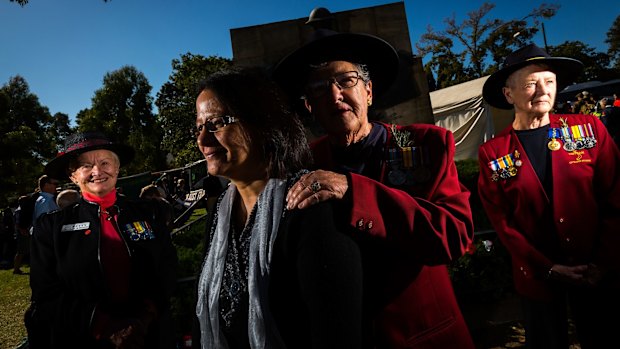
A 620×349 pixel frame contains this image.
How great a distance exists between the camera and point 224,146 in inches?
55.6

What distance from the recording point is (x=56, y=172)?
3033 mm

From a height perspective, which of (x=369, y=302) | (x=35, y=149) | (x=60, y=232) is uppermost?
(x=35, y=149)

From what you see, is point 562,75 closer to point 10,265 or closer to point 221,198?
point 221,198

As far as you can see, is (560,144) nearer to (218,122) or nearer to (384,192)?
(384,192)

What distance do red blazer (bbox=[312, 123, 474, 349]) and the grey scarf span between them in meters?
0.28

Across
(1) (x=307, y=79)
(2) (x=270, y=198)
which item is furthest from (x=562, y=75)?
(2) (x=270, y=198)

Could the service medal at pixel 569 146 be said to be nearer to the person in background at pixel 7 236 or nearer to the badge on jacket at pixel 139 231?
the badge on jacket at pixel 139 231

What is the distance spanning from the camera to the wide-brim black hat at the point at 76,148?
2719 millimetres

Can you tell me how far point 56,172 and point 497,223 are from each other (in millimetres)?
3554

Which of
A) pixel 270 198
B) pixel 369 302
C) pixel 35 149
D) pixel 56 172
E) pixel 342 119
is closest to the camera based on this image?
pixel 270 198

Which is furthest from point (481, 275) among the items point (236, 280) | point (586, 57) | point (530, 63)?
point (586, 57)

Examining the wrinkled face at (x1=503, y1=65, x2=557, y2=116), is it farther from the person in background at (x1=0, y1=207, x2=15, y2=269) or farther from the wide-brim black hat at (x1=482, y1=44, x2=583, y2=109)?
the person in background at (x1=0, y1=207, x2=15, y2=269)

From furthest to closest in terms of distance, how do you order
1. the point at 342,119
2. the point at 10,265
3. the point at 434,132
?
the point at 10,265
the point at 342,119
the point at 434,132

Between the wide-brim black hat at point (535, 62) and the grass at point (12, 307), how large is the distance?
6.91m
